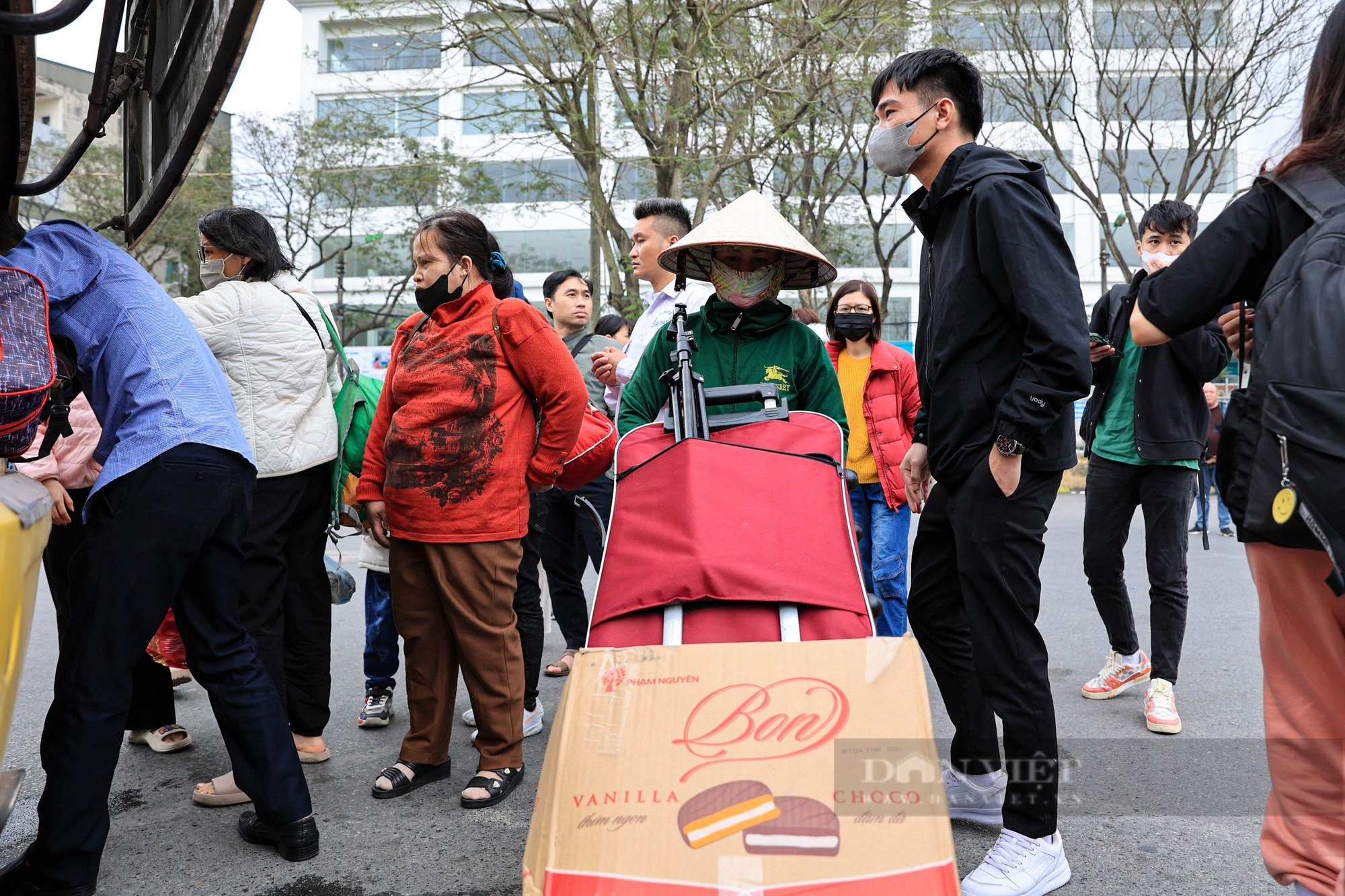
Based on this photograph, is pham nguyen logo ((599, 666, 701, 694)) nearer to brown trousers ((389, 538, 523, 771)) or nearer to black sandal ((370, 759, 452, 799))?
brown trousers ((389, 538, 523, 771))

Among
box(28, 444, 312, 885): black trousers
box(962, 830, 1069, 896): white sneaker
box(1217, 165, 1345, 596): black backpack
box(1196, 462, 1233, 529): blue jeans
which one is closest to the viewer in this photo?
box(1217, 165, 1345, 596): black backpack

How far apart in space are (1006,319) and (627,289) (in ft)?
44.4

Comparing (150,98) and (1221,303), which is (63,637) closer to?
(150,98)

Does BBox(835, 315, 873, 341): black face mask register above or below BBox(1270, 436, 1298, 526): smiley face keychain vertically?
A: above

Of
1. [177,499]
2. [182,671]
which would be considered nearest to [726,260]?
[177,499]

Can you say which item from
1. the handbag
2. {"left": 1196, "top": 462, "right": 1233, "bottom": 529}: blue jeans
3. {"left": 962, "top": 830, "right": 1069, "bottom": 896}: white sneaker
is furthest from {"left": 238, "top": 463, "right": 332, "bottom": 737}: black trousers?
{"left": 1196, "top": 462, "right": 1233, "bottom": 529}: blue jeans

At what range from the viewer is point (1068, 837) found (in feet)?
10.1

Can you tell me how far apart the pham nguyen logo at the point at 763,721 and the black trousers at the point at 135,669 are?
2.70 metres

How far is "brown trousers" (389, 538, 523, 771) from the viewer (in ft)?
11.3

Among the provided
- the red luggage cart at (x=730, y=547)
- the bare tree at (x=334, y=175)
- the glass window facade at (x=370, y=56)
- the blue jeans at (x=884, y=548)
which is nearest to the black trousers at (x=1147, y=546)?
the blue jeans at (x=884, y=548)

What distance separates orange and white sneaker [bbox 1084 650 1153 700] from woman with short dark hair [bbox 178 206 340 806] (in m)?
3.24

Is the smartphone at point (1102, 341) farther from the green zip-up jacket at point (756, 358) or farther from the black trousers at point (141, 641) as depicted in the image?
the black trousers at point (141, 641)

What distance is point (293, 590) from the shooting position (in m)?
3.90

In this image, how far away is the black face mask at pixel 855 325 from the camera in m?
5.48
